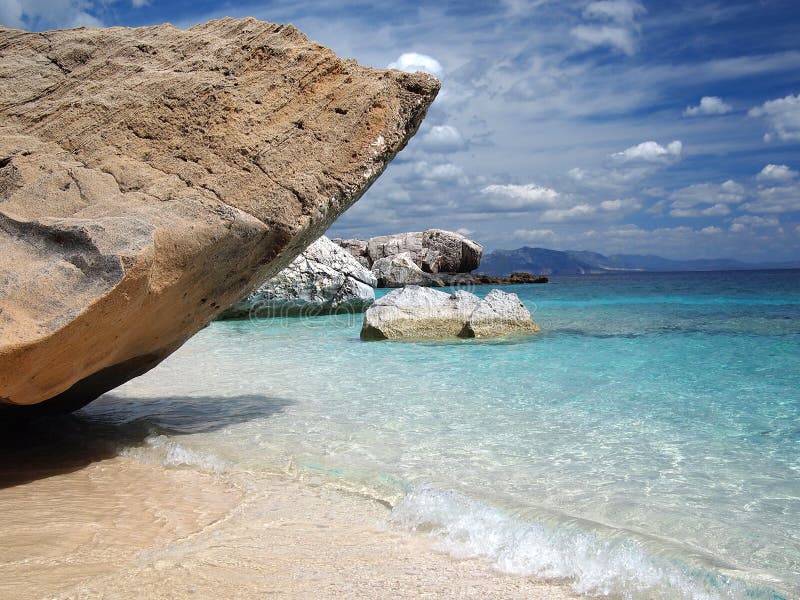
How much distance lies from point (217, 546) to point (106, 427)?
3118mm

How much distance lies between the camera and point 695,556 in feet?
10.3

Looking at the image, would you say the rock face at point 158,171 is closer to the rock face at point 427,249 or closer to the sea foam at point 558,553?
the sea foam at point 558,553

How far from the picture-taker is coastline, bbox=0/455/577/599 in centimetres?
272

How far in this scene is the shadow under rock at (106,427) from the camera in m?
4.62

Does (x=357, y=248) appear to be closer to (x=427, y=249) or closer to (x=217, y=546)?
(x=427, y=249)

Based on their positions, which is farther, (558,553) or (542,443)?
(542,443)

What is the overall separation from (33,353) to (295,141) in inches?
92.0

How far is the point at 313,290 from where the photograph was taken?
16984mm

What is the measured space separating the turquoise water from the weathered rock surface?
3098cm

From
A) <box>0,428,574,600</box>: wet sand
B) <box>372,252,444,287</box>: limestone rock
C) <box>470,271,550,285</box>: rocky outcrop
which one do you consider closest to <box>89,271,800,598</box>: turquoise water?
<box>0,428,574,600</box>: wet sand

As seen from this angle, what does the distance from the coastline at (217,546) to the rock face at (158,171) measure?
78 cm

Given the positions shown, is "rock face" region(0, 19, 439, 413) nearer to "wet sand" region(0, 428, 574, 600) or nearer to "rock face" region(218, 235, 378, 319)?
"wet sand" region(0, 428, 574, 600)

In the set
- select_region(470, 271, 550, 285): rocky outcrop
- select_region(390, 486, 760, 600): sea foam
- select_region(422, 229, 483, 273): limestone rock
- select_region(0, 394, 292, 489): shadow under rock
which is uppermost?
select_region(422, 229, 483, 273): limestone rock

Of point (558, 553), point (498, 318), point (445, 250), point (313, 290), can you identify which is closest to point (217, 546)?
point (558, 553)
